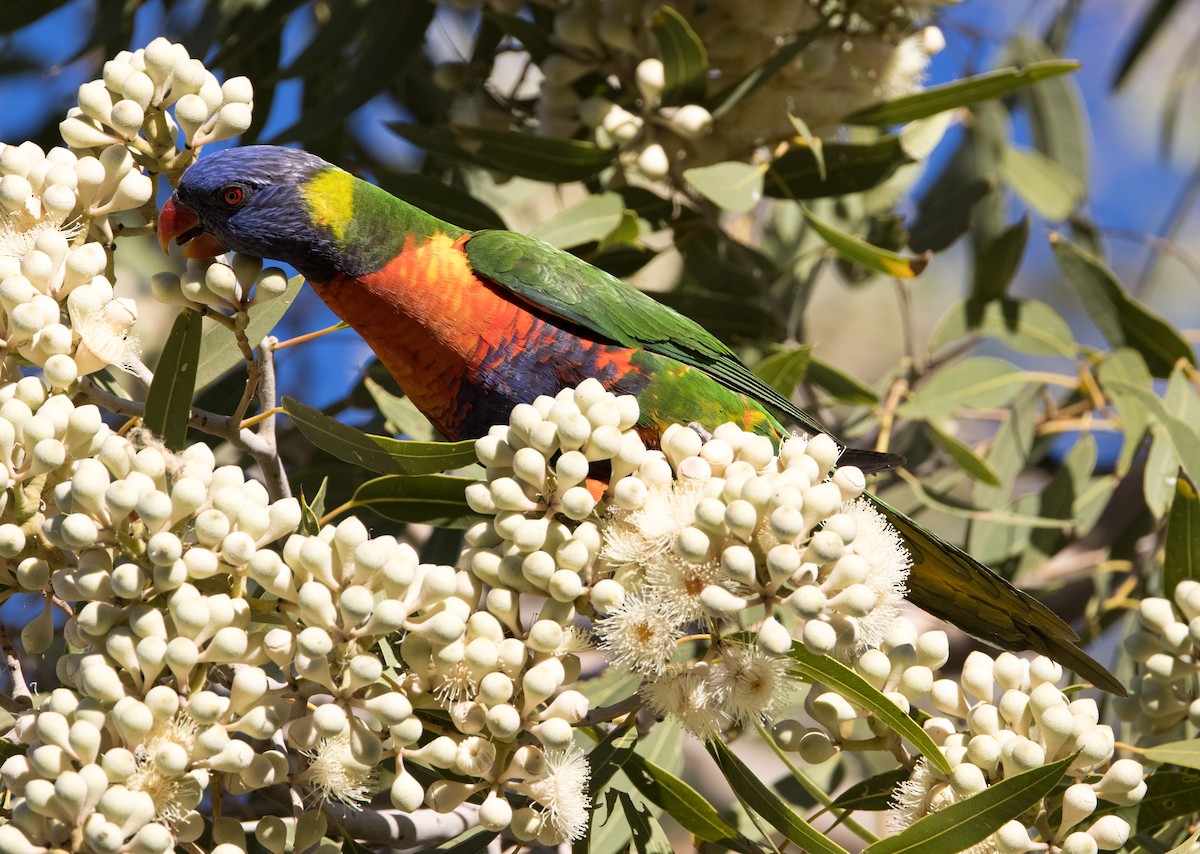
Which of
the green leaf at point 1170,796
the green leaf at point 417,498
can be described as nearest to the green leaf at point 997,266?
the green leaf at point 1170,796

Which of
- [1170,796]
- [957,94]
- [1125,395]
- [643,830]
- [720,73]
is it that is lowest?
[643,830]

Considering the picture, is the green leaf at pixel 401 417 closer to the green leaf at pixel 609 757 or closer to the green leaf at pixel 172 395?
the green leaf at pixel 172 395

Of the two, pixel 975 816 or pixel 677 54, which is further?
pixel 677 54

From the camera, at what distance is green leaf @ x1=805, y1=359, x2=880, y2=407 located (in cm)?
280

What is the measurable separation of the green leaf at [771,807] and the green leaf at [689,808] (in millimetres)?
113

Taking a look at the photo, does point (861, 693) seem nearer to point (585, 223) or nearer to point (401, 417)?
point (401, 417)

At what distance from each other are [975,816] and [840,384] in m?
1.45

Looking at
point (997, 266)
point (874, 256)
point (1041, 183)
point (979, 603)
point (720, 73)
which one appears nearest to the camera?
point (979, 603)

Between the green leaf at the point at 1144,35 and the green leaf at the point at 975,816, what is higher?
the green leaf at the point at 1144,35

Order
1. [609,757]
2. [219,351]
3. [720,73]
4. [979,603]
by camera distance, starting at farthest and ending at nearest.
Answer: [720,73] → [979,603] → [219,351] → [609,757]

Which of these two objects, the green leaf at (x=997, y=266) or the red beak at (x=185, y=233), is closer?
the red beak at (x=185, y=233)

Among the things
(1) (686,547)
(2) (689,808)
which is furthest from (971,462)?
(1) (686,547)

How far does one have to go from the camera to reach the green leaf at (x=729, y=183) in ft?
8.20

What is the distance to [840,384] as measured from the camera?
2832 mm
